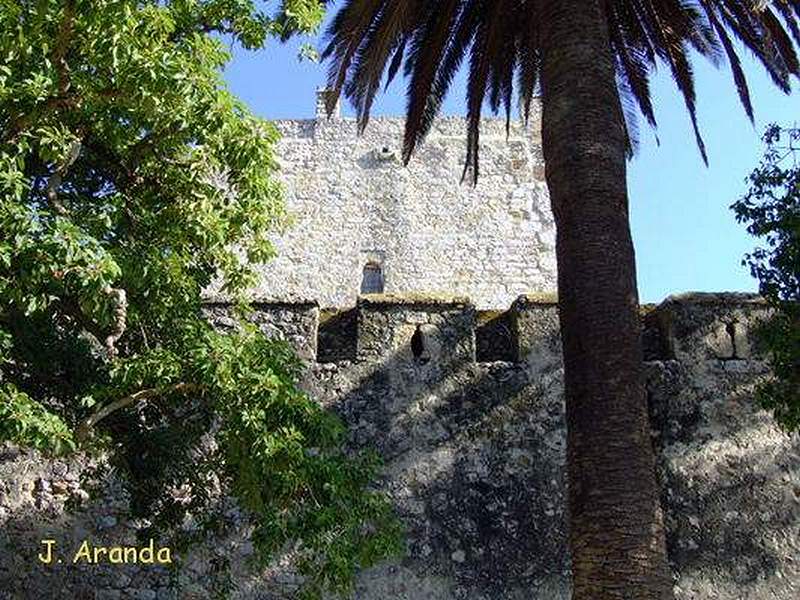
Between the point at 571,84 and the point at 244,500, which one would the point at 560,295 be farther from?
the point at 244,500

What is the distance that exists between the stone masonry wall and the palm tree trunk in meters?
2.12

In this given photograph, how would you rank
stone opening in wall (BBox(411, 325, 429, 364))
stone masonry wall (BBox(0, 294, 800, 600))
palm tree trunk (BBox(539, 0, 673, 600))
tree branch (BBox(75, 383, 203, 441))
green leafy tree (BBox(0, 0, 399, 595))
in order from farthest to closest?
stone opening in wall (BBox(411, 325, 429, 364)) → stone masonry wall (BBox(0, 294, 800, 600)) → tree branch (BBox(75, 383, 203, 441)) → palm tree trunk (BBox(539, 0, 673, 600)) → green leafy tree (BBox(0, 0, 399, 595))

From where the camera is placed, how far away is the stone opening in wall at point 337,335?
7.50m

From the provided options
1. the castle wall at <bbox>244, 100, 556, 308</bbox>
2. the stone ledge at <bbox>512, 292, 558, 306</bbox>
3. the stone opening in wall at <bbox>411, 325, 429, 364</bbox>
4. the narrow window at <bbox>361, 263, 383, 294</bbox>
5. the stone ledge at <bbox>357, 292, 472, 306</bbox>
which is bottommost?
the stone opening in wall at <bbox>411, 325, 429, 364</bbox>

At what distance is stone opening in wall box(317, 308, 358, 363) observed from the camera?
750 cm

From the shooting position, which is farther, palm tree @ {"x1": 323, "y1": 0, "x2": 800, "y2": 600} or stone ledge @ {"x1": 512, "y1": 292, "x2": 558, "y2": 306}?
stone ledge @ {"x1": 512, "y1": 292, "x2": 558, "y2": 306}

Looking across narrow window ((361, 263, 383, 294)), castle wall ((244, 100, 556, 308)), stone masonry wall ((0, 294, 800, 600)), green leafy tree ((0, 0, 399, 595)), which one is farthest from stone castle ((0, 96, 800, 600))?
narrow window ((361, 263, 383, 294))

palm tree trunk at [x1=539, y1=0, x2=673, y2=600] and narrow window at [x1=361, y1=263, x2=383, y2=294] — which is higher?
narrow window at [x1=361, y1=263, x2=383, y2=294]

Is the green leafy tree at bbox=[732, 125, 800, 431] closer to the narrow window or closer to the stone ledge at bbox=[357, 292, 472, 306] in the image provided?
the stone ledge at bbox=[357, 292, 472, 306]

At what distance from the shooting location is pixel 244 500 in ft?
17.4

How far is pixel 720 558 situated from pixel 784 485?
793 mm

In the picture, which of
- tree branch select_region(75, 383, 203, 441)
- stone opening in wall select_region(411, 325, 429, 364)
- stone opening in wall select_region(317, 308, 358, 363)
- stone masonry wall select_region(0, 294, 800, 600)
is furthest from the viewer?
stone opening in wall select_region(317, 308, 358, 363)

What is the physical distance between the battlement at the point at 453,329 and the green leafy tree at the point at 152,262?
5.19ft

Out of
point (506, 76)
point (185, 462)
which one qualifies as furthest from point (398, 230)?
point (185, 462)
